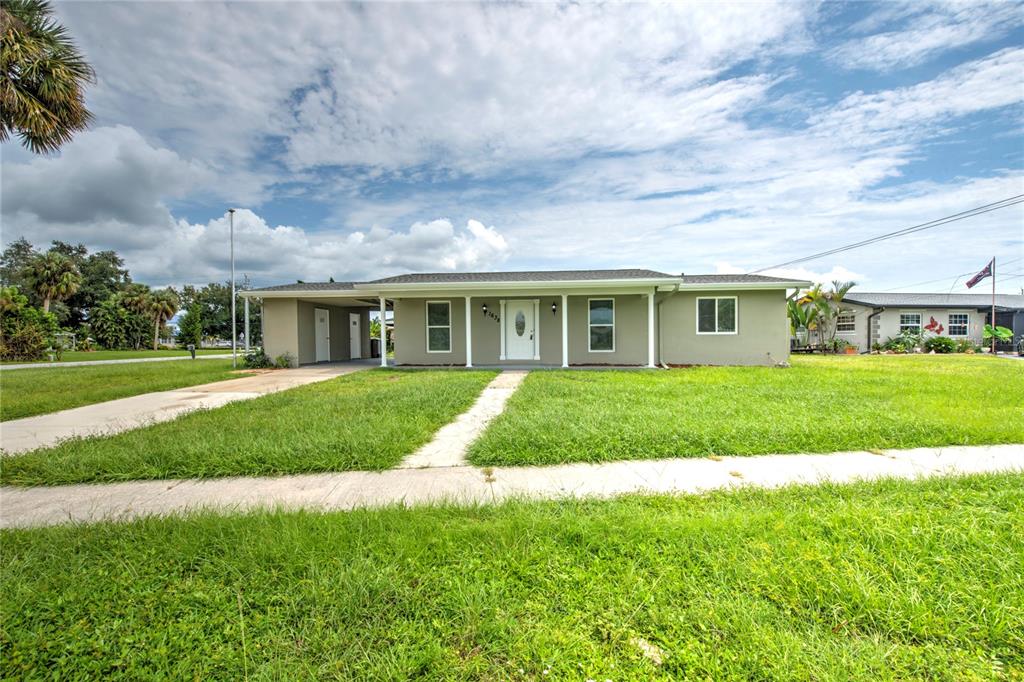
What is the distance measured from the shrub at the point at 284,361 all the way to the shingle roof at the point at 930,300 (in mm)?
25529

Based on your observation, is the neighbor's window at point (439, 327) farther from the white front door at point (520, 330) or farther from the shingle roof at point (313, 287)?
the shingle roof at point (313, 287)

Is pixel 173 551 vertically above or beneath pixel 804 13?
beneath

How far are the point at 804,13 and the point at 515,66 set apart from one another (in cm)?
556

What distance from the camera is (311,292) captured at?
13.4 meters

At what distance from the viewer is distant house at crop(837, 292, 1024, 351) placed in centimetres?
2017

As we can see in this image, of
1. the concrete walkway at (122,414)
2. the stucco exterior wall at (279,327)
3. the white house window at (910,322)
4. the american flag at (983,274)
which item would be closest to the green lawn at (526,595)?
the concrete walkway at (122,414)

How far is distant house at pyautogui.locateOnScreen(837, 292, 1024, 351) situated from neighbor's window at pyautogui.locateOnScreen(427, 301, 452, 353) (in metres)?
20.2

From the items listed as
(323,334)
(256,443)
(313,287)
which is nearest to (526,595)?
(256,443)

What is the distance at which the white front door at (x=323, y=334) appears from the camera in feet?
50.8

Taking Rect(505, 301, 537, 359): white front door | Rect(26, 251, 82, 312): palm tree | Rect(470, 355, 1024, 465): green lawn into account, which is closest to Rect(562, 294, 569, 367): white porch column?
Rect(505, 301, 537, 359): white front door

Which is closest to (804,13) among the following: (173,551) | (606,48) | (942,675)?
(606,48)

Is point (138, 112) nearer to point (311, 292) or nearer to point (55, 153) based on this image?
point (55, 153)

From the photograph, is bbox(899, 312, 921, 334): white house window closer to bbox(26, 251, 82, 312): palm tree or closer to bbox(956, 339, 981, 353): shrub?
bbox(956, 339, 981, 353): shrub

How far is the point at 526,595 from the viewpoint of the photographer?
194 centimetres
